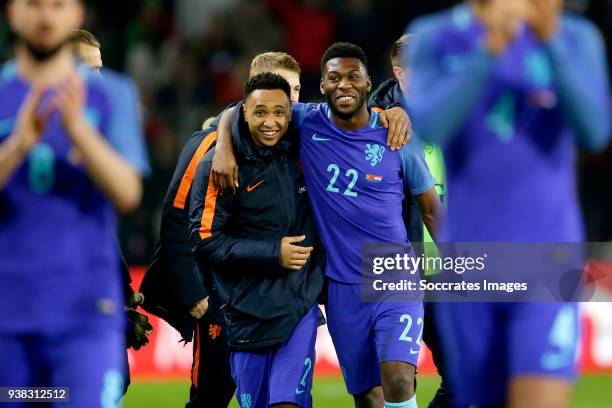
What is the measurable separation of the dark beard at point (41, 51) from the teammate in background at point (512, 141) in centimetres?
123

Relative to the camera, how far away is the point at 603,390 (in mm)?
12211

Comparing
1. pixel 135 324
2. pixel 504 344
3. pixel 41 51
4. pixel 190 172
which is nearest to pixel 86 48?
pixel 190 172

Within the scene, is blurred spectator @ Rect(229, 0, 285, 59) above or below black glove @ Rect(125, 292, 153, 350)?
above

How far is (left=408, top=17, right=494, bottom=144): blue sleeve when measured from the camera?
4.11 m

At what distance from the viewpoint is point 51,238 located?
13.7 feet

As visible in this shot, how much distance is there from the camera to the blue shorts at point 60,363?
412 cm

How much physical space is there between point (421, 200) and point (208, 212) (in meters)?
1.28

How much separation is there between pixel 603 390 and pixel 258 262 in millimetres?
6552

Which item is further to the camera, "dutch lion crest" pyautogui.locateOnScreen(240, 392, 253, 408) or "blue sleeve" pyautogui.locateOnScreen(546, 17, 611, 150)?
"dutch lion crest" pyautogui.locateOnScreen(240, 392, 253, 408)

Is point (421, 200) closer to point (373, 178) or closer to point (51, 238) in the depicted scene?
point (373, 178)

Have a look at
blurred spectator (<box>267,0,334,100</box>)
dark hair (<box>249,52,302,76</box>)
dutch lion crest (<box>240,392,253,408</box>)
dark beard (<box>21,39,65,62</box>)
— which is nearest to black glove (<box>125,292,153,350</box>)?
dutch lion crest (<box>240,392,253,408</box>)

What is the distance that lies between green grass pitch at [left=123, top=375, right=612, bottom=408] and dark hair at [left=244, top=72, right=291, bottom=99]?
4.80 m

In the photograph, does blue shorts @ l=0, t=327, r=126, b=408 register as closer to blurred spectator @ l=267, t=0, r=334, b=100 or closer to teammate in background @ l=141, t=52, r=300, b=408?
teammate in background @ l=141, t=52, r=300, b=408

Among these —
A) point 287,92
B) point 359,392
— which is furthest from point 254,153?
point 359,392
